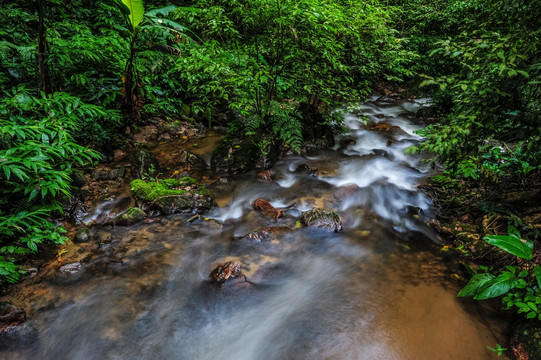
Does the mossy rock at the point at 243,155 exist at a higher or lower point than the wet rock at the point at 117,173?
higher

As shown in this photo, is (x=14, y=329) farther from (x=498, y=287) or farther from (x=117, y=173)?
(x=498, y=287)

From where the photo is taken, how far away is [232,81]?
4.61 m

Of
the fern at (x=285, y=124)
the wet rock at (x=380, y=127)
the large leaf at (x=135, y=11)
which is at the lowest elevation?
the wet rock at (x=380, y=127)

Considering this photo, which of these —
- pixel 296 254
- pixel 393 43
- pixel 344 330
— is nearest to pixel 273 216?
pixel 296 254

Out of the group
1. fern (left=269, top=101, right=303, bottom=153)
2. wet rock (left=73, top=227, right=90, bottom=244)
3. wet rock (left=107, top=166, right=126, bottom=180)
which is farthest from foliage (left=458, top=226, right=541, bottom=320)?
wet rock (left=107, top=166, right=126, bottom=180)

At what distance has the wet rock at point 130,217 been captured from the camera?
3803mm

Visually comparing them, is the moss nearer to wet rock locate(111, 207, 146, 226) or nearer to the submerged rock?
wet rock locate(111, 207, 146, 226)

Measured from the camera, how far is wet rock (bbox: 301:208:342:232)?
4.10m

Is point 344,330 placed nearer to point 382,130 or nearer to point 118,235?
point 118,235

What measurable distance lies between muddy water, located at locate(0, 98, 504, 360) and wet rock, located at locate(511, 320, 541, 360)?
150mm

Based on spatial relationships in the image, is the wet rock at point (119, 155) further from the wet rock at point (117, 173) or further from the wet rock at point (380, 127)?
the wet rock at point (380, 127)

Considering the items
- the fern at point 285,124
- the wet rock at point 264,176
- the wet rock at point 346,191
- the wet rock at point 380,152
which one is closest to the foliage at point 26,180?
the wet rock at point 264,176

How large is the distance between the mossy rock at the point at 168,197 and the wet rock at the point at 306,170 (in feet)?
6.65

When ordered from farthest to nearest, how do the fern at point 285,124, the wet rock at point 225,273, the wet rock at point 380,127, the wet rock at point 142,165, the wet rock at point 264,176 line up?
the wet rock at point 380,127
the wet rock at point 264,176
the fern at point 285,124
the wet rock at point 142,165
the wet rock at point 225,273
